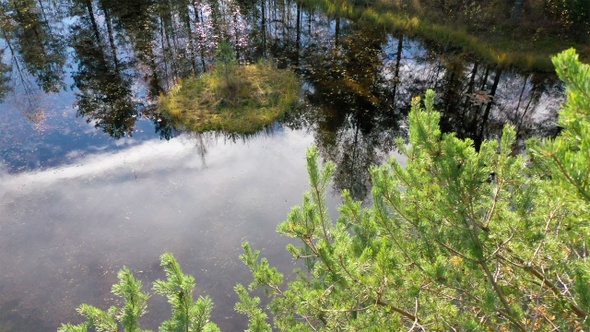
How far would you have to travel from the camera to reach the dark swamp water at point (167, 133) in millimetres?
6344

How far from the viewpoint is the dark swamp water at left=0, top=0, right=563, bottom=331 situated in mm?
6344

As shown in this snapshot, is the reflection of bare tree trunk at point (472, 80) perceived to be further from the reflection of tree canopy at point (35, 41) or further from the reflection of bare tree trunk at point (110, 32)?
the reflection of tree canopy at point (35, 41)

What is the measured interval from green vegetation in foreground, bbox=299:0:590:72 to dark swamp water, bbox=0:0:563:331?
1.45 ft

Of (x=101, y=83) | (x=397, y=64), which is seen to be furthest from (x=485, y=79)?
(x=101, y=83)

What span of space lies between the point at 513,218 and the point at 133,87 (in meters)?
9.86

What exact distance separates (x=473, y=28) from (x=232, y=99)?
7747 mm

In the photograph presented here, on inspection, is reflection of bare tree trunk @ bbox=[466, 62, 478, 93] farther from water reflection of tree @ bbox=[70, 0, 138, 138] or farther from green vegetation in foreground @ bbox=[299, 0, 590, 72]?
water reflection of tree @ bbox=[70, 0, 138, 138]

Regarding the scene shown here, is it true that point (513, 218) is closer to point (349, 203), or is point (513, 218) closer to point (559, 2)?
point (349, 203)

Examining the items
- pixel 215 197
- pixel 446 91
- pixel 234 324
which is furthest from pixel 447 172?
pixel 446 91

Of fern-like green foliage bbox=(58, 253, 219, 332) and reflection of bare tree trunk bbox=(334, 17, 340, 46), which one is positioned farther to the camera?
reflection of bare tree trunk bbox=(334, 17, 340, 46)

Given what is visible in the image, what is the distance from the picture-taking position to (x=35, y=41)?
1245cm

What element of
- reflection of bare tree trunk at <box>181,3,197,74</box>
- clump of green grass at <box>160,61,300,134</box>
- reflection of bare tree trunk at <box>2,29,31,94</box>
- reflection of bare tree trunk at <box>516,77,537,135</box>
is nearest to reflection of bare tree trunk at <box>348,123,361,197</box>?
clump of green grass at <box>160,61,300,134</box>

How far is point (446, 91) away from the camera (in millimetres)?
10297

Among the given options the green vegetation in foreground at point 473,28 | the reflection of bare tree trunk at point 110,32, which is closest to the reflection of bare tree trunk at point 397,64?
the green vegetation in foreground at point 473,28
